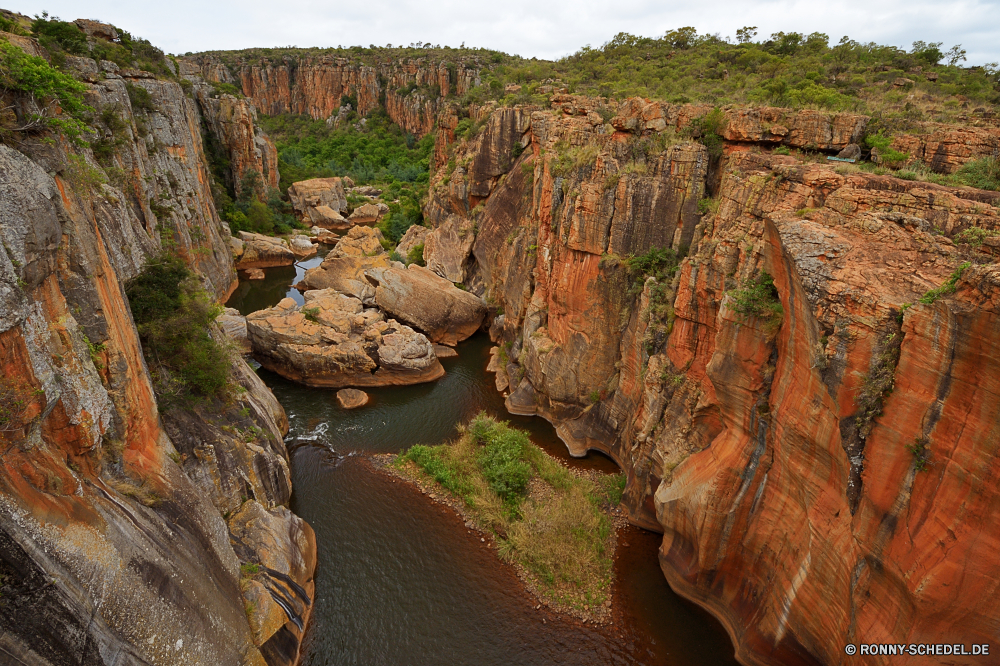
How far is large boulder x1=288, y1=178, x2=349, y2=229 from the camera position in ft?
170

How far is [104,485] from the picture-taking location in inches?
350

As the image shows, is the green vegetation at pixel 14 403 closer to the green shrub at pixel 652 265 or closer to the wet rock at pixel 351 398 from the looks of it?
the wet rock at pixel 351 398

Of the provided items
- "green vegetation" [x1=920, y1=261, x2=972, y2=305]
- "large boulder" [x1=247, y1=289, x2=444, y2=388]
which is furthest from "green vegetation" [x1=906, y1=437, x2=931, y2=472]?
"large boulder" [x1=247, y1=289, x2=444, y2=388]

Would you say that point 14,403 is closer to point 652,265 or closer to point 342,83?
point 652,265

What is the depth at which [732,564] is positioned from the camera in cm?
1191

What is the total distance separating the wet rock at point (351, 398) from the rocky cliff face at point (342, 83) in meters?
59.6

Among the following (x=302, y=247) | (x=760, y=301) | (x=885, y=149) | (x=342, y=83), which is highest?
(x=342, y=83)

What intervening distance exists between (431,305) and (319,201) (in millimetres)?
33072

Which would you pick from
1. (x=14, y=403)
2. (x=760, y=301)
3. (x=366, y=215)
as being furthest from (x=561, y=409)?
(x=366, y=215)

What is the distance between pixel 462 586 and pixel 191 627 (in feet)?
21.3

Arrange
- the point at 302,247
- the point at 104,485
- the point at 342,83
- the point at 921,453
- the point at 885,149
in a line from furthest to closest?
the point at 342,83, the point at 302,247, the point at 885,149, the point at 104,485, the point at 921,453

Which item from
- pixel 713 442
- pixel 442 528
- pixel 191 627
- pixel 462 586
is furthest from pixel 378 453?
pixel 713 442

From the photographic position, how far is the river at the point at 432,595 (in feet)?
38.9

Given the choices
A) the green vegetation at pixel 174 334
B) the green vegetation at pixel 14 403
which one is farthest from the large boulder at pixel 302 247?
the green vegetation at pixel 14 403
